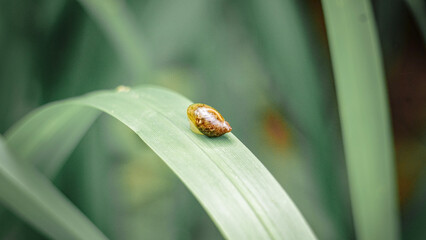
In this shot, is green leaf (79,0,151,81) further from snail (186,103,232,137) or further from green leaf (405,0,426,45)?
green leaf (405,0,426,45)

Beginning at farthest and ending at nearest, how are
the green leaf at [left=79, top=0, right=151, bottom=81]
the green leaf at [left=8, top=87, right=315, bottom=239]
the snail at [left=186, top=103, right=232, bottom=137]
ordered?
the green leaf at [left=79, top=0, right=151, bottom=81] → the snail at [left=186, top=103, right=232, bottom=137] → the green leaf at [left=8, top=87, right=315, bottom=239]

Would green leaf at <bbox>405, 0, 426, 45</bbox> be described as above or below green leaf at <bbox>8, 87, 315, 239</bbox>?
above

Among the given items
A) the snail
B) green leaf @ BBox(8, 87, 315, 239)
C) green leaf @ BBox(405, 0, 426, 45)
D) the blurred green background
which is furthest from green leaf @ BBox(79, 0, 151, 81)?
green leaf @ BBox(405, 0, 426, 45)

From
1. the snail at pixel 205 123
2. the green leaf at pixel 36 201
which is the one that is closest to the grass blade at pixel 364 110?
the snail at pixel 205 123

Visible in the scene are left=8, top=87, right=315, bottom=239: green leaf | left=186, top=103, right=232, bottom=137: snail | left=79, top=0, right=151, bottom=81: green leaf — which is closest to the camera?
left=8, top=87, right=315, bottom=239: green leaf

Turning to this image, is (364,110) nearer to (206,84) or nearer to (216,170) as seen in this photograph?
(216,170)

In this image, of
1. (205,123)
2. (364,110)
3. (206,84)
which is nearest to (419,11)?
(364,110)

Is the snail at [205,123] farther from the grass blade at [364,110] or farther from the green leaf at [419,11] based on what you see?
the green leaf at [419,11]
